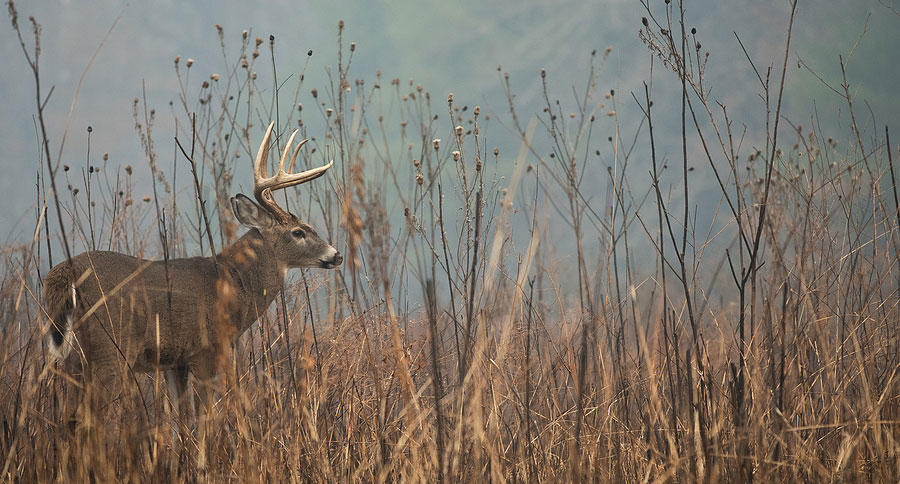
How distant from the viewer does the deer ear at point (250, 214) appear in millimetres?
4801

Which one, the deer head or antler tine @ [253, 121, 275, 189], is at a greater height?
antler tine @ [253, 121, 275, 189]

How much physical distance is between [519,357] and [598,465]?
98 centimetres

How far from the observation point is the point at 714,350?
20.5ft

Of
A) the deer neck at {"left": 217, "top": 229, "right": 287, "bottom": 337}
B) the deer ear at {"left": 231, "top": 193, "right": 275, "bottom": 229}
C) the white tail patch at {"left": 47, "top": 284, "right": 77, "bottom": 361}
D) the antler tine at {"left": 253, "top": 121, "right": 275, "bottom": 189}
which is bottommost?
the white tail patch at {"left": 47, "top": 284, "right": 77, "bottom": 361}

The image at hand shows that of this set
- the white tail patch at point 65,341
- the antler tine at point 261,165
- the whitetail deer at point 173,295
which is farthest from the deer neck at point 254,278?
the white tail patch at point 65,341

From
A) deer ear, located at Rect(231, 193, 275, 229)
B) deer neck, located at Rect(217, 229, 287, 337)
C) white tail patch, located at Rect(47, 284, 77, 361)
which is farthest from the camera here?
deer ear, located at Rect(231, 193, 275, 229)

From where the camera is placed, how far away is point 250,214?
4.89 metres

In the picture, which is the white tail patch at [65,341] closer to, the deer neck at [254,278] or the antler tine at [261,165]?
the deer neck at [254,278]

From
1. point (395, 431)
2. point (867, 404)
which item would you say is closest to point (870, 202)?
point (867, 404)

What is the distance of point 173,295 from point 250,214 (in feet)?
3.15

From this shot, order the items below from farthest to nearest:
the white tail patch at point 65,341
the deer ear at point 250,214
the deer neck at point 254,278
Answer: the deer ear at point 250,214 → the deer neck at point 254,278 → the white tail patch at point 65,341

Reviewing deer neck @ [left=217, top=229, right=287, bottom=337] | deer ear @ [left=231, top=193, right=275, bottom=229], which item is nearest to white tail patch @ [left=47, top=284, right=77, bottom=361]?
deer neck @ [left=217, top=229, right=287, bottom=337]

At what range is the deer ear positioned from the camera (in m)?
4.80

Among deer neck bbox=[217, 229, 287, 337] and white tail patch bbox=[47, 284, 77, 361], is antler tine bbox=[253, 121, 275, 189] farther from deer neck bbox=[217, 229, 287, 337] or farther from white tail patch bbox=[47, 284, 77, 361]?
white tail patch bbox=[47, 284, 77, 361]
